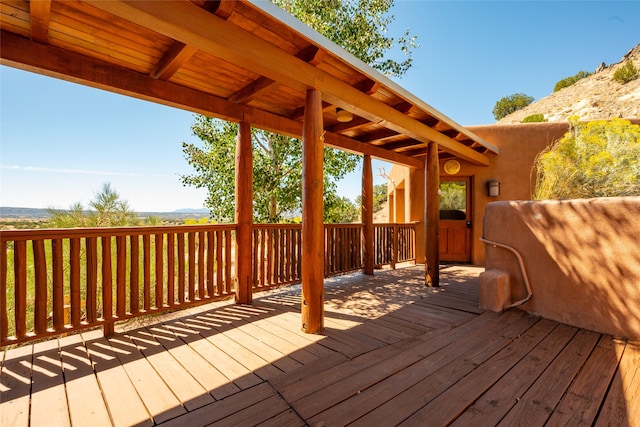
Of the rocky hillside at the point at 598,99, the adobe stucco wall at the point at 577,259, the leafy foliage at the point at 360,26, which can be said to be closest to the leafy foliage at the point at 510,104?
the rocky hillside at the point at 598,99

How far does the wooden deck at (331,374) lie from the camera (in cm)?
141

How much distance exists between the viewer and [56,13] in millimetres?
1775

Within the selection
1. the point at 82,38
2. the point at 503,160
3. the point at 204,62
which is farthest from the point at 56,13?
the point at 503,160

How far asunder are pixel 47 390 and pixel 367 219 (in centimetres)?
438

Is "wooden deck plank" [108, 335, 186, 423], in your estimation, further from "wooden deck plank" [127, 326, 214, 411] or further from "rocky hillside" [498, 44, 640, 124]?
"rocky hillside" [498, 44, 640, 124]

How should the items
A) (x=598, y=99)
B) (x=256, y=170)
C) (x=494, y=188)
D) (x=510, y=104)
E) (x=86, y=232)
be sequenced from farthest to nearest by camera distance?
(x=510, y=104) → (x=598, y=99) → (x=256, y=170) → (x=494, y=188) → (x=86, y=232)

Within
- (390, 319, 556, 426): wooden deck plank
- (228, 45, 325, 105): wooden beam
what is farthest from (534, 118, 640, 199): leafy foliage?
(228, 45, 325, 105): wooden beam

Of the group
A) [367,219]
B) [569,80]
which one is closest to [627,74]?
[569,80]

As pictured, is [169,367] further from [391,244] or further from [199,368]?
[391,244]

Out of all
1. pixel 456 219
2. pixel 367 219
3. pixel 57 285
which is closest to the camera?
pixel 57 285

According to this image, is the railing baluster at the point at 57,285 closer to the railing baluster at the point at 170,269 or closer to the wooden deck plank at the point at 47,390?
the wooden deck plank at the point at 47,390

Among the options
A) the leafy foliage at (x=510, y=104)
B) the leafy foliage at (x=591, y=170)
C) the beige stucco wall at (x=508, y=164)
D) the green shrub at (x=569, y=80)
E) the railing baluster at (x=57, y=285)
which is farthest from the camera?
the leafy foliage at (x=510, y=104)

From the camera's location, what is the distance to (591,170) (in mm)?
3312

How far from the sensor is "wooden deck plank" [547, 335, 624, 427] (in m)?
1.38
